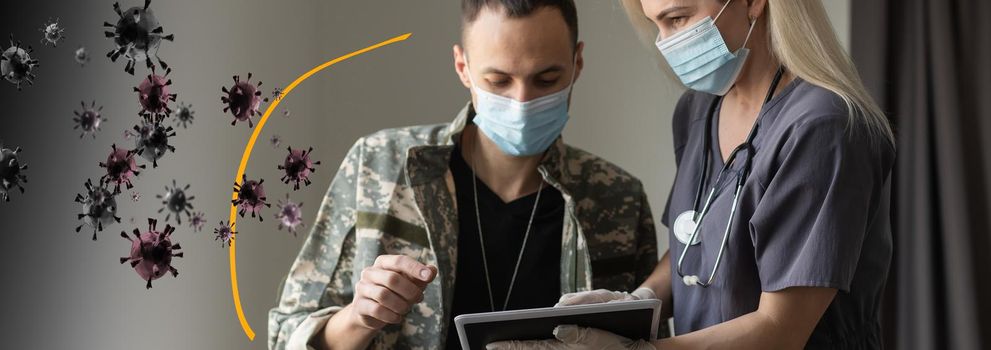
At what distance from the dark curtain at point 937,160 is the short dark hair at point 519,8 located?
4.80 ft

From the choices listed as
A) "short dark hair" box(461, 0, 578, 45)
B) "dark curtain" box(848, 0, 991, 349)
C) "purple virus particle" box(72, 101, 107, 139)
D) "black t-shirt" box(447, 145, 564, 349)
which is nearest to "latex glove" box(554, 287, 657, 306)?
"black t-shirt" box(447, 145, 564, 349)

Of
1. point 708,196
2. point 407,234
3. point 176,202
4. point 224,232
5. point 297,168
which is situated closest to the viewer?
point 176,202

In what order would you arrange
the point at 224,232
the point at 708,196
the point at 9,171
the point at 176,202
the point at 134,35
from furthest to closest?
the point at 708,196 < the point at 224,232 < the point at 176,202 < the point at 134,35 < the point at 9,171

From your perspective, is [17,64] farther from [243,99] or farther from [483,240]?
[483,240]

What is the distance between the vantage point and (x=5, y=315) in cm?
86

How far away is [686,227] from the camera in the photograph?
1638 millimetres

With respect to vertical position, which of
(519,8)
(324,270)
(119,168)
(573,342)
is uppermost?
(519,8)

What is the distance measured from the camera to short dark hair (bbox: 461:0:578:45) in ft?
5.43

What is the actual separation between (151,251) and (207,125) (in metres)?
0.38

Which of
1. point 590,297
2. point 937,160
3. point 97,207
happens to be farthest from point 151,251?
point 937,160

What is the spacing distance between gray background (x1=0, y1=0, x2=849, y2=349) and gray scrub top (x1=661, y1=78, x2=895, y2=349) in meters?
0.74

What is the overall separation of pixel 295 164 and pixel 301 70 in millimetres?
684

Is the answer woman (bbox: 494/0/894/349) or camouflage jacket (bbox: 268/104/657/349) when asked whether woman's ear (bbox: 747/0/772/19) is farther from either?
camouflage jacket (bbox: 268/104/657/349)

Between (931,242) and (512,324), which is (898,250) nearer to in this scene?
(931,242)
